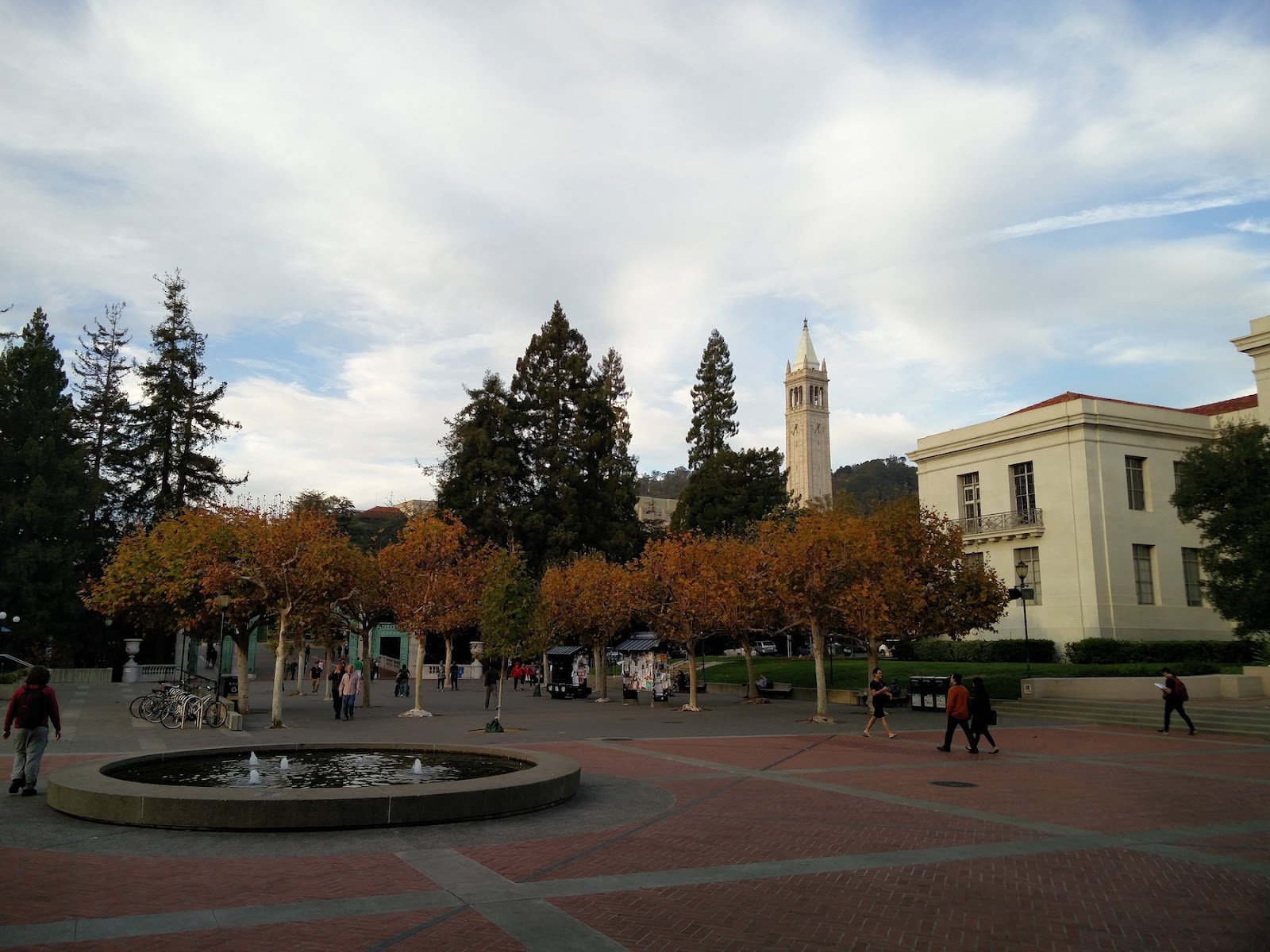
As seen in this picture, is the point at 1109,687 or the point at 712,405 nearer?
the point at 1109,687

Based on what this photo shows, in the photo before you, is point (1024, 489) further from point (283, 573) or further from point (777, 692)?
point (283, 573)

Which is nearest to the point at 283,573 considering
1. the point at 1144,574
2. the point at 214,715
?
the point at 214,715

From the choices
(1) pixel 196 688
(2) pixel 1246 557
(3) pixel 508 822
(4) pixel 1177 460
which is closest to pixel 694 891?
(3) pixel 508 822

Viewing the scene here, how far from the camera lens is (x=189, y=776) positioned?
13.7 meters

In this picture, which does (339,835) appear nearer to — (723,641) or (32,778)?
(32,778)

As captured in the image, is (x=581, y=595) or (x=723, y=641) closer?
(x=581, y=595)

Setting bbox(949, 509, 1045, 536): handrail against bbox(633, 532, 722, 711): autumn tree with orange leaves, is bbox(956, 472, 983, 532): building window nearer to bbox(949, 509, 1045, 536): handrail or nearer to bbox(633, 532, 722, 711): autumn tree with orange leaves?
bbox(949, 509, 1045, 536): handrail

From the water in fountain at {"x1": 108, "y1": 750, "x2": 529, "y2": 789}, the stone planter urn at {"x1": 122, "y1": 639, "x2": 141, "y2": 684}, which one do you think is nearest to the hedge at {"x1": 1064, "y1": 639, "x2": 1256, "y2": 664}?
the water in fountain at {"x1": 108, "y1": 750, "x2": 529, "y2": 789}

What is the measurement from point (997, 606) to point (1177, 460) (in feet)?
65.7

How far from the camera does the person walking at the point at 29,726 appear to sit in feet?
38.1

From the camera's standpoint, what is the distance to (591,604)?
37938mm

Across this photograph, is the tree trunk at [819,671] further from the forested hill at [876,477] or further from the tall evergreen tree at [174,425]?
the forested hill at [876,477]

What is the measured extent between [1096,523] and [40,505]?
169ft

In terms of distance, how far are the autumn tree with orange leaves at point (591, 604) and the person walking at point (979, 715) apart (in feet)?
62.3
